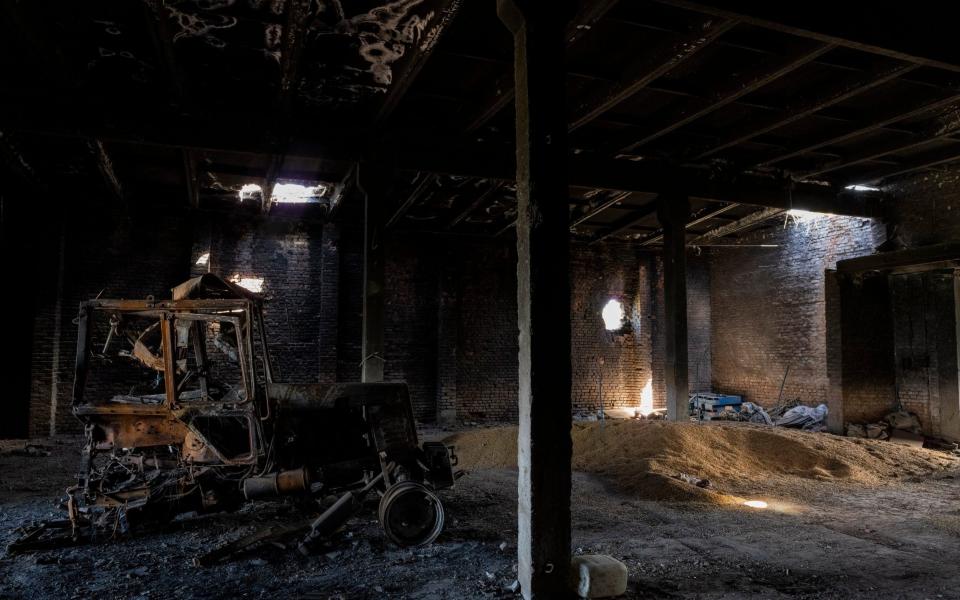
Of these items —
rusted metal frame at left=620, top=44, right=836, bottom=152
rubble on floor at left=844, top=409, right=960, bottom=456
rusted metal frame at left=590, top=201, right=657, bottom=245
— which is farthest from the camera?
rusted metal frame at left=590, top=201, right=657, bottom=245

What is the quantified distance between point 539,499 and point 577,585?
0.61 meters

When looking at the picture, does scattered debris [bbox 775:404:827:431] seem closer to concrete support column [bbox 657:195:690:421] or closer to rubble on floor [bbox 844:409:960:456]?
rubble on floor [bbox 844:409:960:456]

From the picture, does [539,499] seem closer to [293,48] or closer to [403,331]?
[293,48]

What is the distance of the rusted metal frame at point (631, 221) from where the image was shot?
12.6 meters

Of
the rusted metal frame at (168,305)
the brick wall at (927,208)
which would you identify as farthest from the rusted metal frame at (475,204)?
the brick wall at (927,208)

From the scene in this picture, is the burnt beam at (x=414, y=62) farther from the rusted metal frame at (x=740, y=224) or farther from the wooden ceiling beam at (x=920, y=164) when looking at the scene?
the wooden ceiling beam at (x=920, y=164)

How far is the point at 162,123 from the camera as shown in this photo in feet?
24.0

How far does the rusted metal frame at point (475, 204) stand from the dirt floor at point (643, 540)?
5.02 metres

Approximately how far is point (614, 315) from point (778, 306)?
3.83m

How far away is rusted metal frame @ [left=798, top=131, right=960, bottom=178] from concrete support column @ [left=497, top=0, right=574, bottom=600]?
7782mm

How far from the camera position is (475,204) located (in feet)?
37.7

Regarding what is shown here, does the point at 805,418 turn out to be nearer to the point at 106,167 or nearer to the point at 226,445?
the point at 226,445

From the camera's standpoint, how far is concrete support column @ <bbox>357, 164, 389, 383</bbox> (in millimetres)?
8328

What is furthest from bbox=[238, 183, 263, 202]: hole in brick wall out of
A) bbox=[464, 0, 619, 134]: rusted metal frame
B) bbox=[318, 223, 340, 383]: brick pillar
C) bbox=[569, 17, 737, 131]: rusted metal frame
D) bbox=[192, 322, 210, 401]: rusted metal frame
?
bbox=[569, 17, 737, 131]: rusted metal frame
